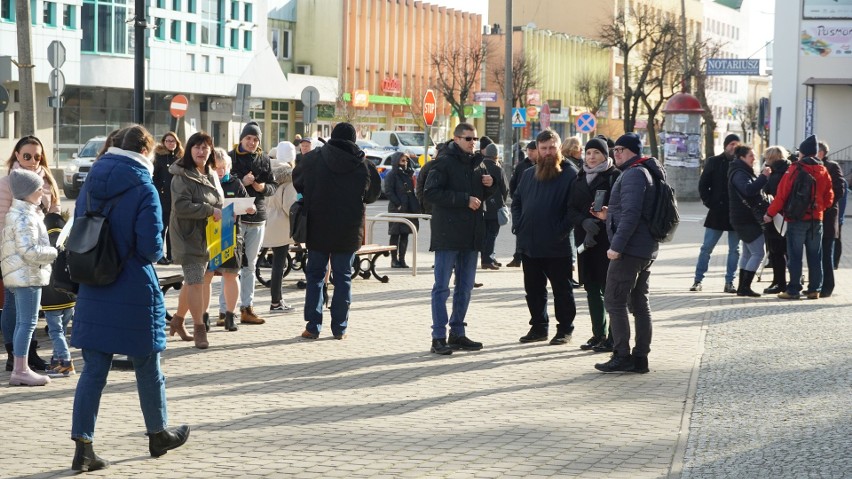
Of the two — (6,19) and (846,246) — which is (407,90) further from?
(846,246)

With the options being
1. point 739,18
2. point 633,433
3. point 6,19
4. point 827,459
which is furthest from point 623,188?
point 739,18

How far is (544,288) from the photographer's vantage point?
39.2 feet

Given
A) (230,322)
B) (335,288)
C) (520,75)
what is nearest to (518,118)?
(230,322)

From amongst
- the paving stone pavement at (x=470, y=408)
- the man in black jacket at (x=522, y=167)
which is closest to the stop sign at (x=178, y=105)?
the man in black jacket at (x=522, y=167)

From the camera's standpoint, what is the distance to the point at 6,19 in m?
52.8

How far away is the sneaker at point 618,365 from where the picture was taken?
34.3 ft

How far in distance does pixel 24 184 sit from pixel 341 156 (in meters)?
3.35

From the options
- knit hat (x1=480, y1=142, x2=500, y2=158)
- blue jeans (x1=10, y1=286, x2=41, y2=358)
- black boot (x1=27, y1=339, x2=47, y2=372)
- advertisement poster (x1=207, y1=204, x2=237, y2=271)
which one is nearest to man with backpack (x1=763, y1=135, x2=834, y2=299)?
knit hat (x1=480, y1=142, x2=500, y2=158)

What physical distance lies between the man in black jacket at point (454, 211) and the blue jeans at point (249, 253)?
7.23 feet

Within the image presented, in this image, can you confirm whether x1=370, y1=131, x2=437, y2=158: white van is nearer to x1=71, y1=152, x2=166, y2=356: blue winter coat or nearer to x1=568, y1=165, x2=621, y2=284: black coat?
x1=568, y1=165, x2=621, y2=284: black coat

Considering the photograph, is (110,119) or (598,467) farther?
(110,119)

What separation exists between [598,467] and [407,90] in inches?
3131

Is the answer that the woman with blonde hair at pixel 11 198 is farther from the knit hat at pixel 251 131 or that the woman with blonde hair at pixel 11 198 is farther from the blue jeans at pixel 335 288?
the knit hat at pixel 251 131

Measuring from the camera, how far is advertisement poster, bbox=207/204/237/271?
11531 millimetres
